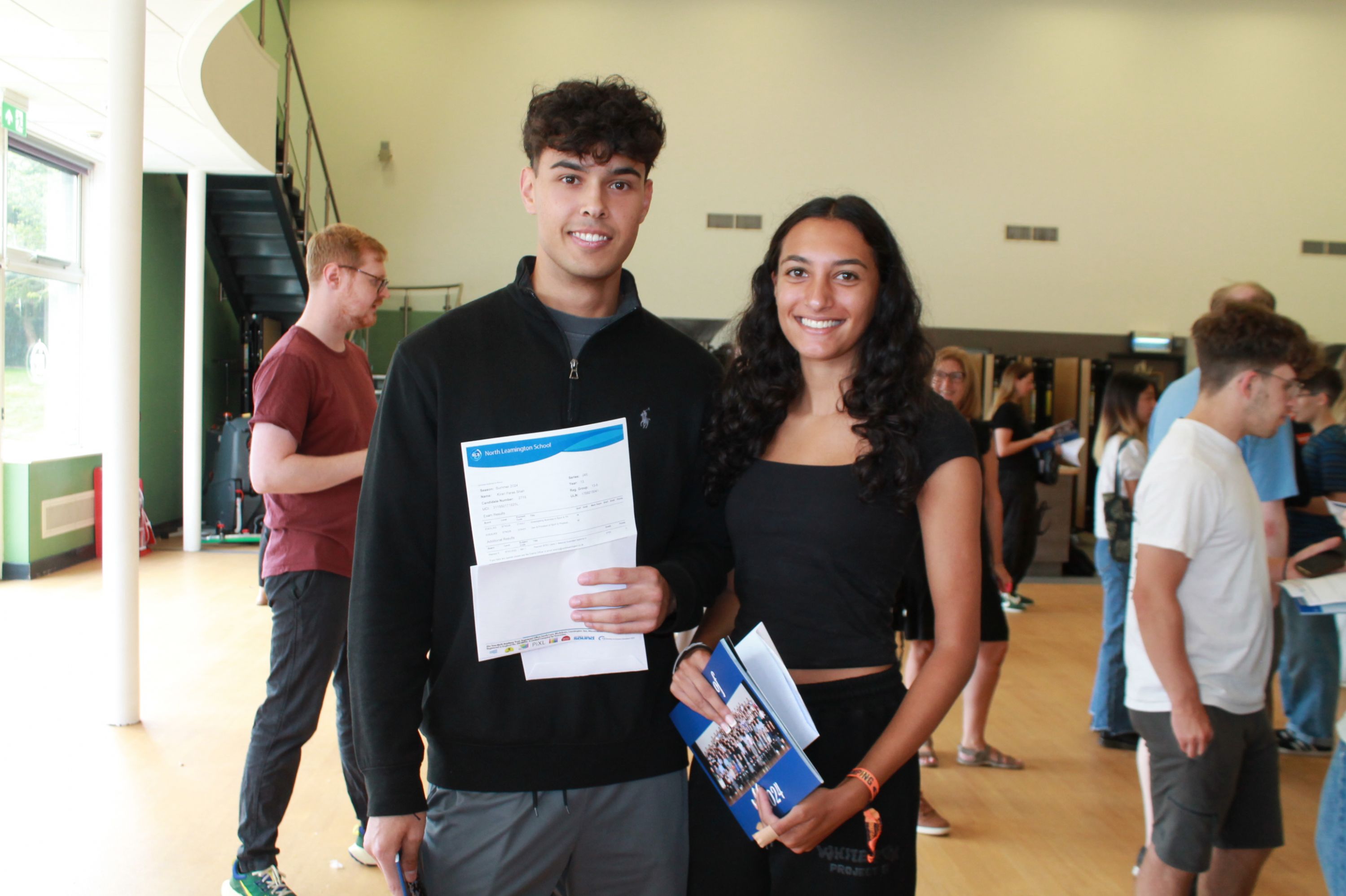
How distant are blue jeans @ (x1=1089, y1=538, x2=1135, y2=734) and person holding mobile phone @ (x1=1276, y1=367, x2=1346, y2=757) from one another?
622 millimetres

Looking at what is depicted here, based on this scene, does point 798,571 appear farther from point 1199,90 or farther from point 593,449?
point 1199,90

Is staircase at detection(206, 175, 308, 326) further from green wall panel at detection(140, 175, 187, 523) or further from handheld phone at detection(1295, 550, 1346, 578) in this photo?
handheld phone at detection(1295, 550, 1346, 578)

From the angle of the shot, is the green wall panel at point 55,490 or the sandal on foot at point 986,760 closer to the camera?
the sandal on foot at point 986,760

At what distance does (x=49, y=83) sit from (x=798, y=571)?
23.0ft

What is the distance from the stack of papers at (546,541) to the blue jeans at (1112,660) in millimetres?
3361

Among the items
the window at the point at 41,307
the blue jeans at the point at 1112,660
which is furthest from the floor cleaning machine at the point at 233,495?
the blue jeans at the point at 1112,660

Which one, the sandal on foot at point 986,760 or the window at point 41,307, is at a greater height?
the window at point 41,307

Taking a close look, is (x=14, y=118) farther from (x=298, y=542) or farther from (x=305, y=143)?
(x=298, y=542)

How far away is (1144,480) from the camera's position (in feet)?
7.22

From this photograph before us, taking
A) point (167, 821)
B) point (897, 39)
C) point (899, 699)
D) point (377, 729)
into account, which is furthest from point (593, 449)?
point (897, 39)

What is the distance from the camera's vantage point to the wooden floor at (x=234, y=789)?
118 inches

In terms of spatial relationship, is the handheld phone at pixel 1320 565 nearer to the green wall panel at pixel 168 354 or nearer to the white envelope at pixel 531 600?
the white envelope at pixel 531 600

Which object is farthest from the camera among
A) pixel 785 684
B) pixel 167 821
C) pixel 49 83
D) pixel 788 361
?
pixel 49 83

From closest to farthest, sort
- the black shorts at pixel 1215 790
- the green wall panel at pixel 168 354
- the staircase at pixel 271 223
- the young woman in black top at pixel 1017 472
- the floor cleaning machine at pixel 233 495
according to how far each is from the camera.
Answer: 1. the black shorts at pixel 1215 790
2. the young woman in black top at pixel 1017 472
3. the staircase at pixel 271 223
4. the floor cleaning machine at pixel 233 495
5. the green wall panel at pixel 168 354
